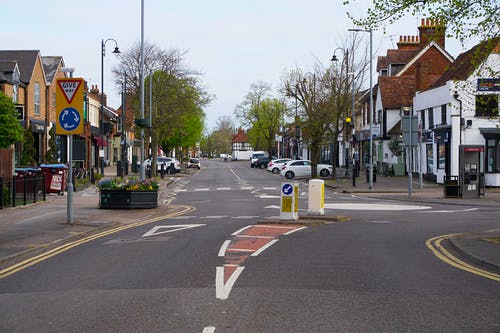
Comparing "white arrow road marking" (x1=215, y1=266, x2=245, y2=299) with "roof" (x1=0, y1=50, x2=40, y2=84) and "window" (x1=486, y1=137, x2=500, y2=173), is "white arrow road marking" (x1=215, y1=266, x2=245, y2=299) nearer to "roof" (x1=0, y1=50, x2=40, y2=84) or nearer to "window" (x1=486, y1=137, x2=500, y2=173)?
"window" (x1=486, y1=137, x2=500, y2=173)

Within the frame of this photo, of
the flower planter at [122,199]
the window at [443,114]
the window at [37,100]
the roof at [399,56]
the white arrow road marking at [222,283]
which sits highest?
the roof at [399,56]

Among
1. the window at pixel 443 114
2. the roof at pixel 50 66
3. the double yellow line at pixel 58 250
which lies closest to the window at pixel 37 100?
the roof at pixel 50 66

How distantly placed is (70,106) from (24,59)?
30.0 meters

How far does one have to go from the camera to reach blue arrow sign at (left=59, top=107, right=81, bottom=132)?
16883mm

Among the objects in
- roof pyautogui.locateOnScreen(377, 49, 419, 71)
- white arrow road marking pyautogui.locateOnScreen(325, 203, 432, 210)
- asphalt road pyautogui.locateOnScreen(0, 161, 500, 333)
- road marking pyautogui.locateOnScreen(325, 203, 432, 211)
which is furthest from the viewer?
roof pyautogui.locateOnScreen(377, 49, 419, 71)

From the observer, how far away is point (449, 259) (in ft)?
38.8

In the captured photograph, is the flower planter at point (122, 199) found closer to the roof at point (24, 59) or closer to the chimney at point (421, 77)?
the roof at point (24, 59)

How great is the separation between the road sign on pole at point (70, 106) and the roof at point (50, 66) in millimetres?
32160

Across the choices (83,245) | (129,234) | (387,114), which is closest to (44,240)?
(83,245)

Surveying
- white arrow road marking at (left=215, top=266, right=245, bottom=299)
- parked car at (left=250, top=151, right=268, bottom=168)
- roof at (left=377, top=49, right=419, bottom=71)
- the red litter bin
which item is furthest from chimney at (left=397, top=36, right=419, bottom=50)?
white arrow road marking at (left=215, top=266, right=245, bottom=299)

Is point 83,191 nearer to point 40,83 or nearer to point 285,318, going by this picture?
point 40,83

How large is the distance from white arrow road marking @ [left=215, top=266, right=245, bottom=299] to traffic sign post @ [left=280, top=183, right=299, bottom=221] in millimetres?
7802

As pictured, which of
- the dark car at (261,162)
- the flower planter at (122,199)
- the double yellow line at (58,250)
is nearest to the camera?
the double yellow line at (58,250)

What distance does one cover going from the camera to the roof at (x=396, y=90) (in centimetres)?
5422
